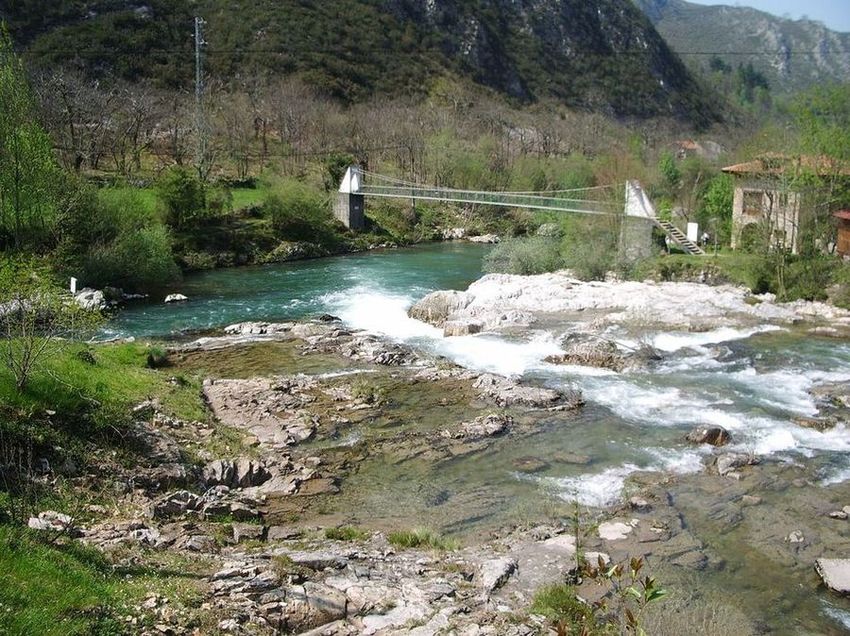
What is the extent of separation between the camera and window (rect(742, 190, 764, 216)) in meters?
35.4

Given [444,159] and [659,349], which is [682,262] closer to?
[659,349]

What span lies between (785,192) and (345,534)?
90.3 feet

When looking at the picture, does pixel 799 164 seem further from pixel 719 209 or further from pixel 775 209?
pixel 719 209

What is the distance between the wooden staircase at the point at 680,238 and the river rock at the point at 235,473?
91.0ft

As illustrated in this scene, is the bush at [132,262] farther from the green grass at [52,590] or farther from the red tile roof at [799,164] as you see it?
the red tile roof at [799,164]

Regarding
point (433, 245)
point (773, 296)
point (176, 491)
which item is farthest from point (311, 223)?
point (176, 491)

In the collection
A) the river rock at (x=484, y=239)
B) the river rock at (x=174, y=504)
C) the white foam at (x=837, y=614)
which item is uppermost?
the river rock at (x=484, y=239)

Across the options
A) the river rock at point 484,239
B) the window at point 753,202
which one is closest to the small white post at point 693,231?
the window at point 753,202

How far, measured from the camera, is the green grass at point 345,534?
37.1 ft

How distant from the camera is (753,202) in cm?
3650

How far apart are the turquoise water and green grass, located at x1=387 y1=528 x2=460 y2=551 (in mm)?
17525

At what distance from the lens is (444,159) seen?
226 ft

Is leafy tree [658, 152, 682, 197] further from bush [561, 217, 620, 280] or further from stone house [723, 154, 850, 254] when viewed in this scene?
stone house [723, 154, 850, 254]

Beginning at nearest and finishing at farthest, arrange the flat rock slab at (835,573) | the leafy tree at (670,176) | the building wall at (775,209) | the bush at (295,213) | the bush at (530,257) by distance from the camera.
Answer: the flat rock slab at (835,573), the building wall at (775,209), the bush at (530,257), the bush at (295,213), the leafy tree at (670,176)
